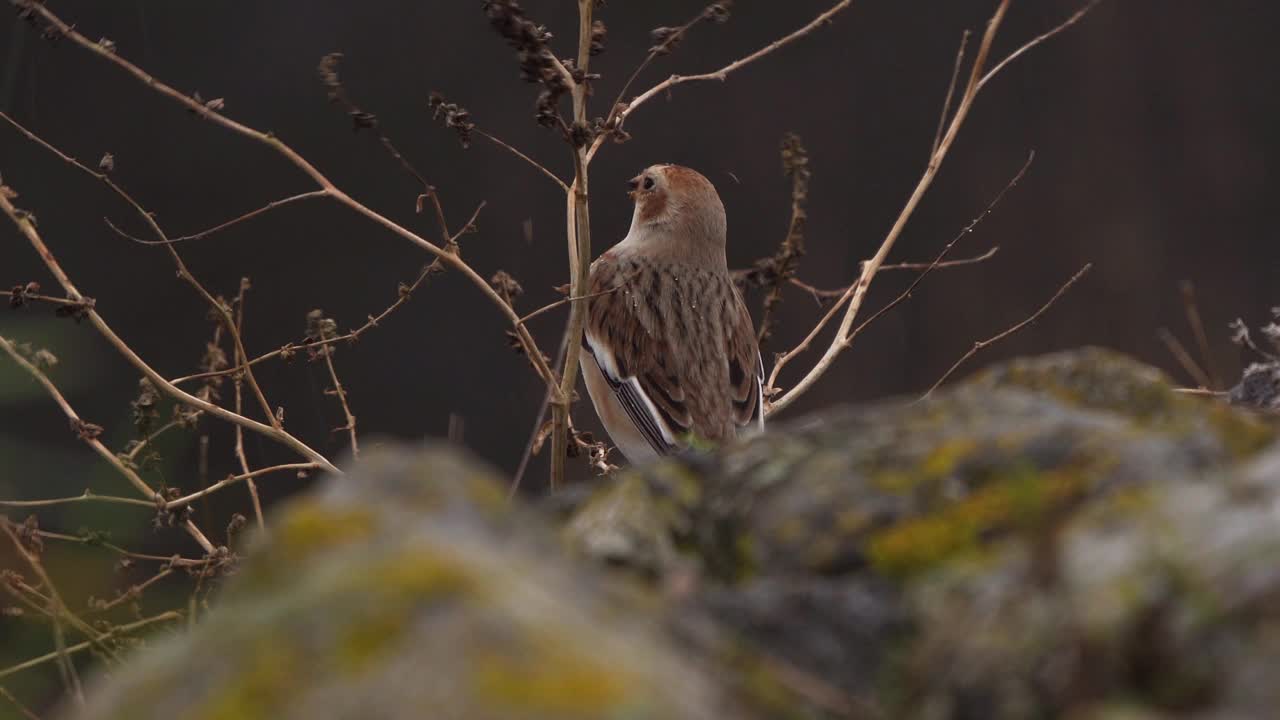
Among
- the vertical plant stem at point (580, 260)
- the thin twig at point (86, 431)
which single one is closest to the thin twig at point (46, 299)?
the thin twig at point (86, 431)

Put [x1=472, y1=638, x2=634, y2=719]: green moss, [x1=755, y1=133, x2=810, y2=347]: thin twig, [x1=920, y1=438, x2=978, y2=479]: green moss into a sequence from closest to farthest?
[x1=472, y1=638, x2=634, y2=719]: green moss → [x1=920, y1=438, x2=978, y2=479]: green moss → [x1=755, y1=133, x2=810, y2=347]: thin twig

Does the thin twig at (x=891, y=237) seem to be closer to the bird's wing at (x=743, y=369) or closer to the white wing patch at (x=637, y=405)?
the bird's wing at (x=743, y=369)

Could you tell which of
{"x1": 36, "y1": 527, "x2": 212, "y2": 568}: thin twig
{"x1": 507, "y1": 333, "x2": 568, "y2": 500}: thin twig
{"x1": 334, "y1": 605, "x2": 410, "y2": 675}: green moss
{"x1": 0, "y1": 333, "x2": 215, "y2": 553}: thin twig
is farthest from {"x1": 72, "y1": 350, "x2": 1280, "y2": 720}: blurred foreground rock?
{"x1": 0, "y1": 333, "x2": 215, "y2": 553}: thin twig

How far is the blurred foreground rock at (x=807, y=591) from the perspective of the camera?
46.6 inches

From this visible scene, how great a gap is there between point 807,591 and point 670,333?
12.0 feet

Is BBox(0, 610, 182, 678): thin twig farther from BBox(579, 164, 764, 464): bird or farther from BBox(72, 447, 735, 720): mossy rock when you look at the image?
BBox(579, 164, 764, 464): bird

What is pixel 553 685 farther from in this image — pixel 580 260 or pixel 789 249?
pixel 789 249

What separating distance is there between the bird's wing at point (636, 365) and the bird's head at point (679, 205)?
0.25 meters

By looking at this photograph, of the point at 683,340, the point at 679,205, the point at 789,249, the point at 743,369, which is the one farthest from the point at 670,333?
the point at 789,249

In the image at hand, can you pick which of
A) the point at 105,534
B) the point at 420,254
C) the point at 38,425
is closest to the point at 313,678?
the point at 105,534

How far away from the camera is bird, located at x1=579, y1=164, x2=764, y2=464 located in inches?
194

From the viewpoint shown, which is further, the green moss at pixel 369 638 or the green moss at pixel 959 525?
the green moss at pixel 959 525

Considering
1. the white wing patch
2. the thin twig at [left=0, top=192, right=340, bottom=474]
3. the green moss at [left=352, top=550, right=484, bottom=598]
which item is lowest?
the white wing patch

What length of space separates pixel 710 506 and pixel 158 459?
182cm
